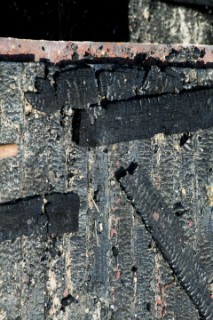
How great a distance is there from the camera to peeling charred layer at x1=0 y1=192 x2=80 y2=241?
3.36 m

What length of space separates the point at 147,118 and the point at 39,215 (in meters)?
0.83

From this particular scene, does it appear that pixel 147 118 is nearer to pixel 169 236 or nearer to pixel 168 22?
pixel 169 236

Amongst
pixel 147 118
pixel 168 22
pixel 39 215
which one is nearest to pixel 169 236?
pixel 147 118

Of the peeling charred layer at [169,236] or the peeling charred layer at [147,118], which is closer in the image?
the peeling charred layer at [147,118]

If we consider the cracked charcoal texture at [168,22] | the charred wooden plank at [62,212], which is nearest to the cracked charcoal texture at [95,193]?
the charred wooden plank at [62,212]

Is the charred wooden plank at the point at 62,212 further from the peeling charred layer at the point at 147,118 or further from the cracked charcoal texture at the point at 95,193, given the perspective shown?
the peeling charred layer at the point at 147,118

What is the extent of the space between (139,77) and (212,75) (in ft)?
1.76

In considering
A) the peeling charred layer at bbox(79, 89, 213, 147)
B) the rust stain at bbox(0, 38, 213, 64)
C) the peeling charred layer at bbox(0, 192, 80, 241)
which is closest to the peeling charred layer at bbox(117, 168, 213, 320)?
the peeling charred layer at bbox(79, 89, 213, 147)

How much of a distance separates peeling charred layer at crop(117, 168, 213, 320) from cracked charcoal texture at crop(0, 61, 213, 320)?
0.04 metres

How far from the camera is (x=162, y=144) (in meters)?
3.95

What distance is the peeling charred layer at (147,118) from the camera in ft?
12.0

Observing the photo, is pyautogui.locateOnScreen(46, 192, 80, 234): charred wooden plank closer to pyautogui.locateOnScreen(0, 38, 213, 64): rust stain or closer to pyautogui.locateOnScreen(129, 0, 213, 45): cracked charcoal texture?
pyautogui.locateOnScreen(0, 38, 213, 64): rust stain

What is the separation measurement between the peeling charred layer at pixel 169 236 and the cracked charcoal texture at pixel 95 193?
0.04 metres

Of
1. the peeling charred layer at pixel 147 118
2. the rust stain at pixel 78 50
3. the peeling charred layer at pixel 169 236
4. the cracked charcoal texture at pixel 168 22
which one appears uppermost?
the cracked charcoal texture at pixel 168 22
